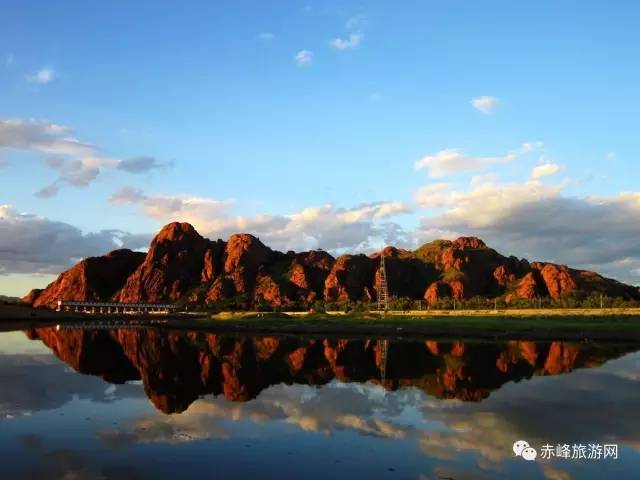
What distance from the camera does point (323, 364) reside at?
153ft

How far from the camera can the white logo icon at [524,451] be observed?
1832 centimetres

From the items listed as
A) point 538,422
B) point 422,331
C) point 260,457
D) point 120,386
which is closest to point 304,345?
point 422,331

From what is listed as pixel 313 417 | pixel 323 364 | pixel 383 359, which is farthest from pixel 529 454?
pixel 383 359

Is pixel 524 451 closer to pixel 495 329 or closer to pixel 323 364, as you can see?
pixel 323 364

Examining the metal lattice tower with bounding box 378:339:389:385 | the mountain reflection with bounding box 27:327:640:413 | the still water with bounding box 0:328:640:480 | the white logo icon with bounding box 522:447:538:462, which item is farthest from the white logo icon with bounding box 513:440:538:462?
the metal lattice tower with bounding box 378:339:389:385

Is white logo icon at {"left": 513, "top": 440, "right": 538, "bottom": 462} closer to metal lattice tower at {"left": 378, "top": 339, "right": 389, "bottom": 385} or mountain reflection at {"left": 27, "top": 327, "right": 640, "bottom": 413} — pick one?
mountain reflection at {"left": 27, "top": 327, "right": 640, "bottom": 413}

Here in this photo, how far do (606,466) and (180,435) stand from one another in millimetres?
14903

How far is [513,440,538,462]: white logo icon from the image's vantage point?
18.3 metres

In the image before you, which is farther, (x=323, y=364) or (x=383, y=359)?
(x=383, y=359)

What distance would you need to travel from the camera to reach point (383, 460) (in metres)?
17.7

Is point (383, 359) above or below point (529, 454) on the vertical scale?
below

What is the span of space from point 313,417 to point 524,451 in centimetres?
933

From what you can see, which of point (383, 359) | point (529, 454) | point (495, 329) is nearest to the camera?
point (529, 454)

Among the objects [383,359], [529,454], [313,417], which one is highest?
[313,417]
